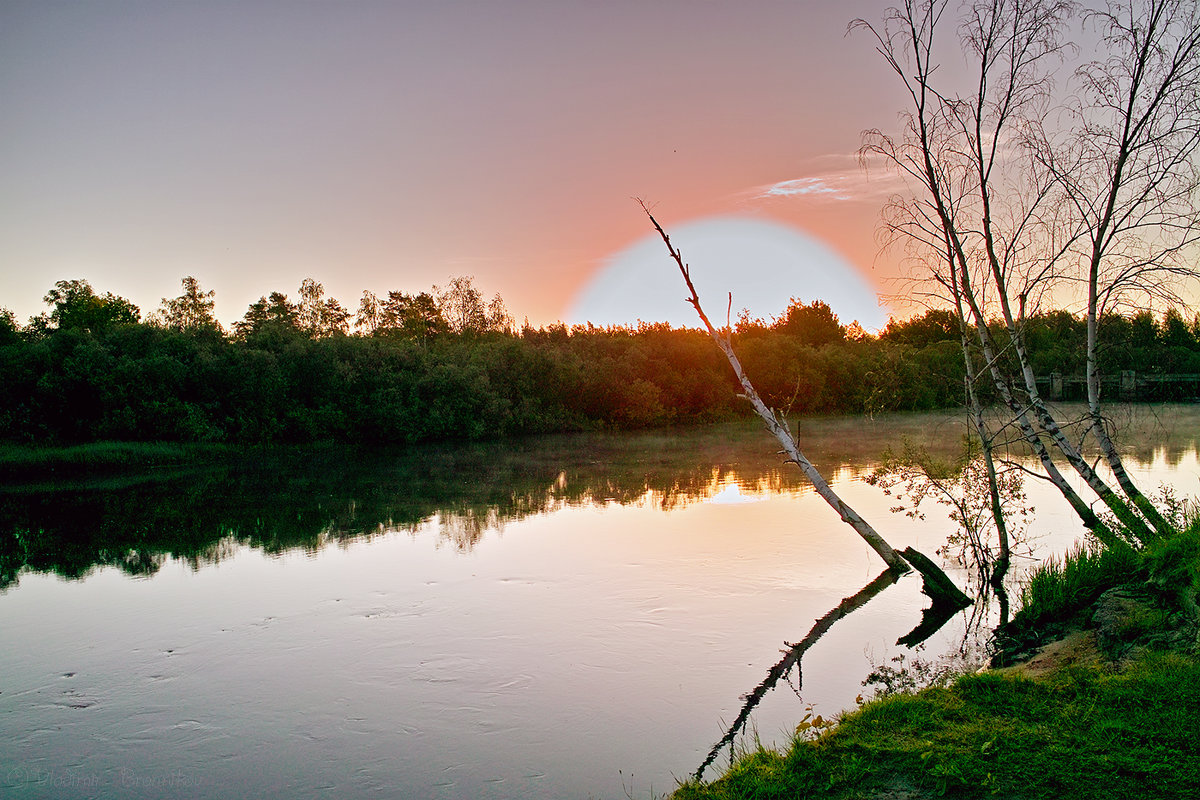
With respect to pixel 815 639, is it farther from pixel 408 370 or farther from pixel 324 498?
pixel 408 370

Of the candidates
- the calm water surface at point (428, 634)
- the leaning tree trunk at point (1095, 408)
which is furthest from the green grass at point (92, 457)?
the leaning tree trunk at point (1095, 408)

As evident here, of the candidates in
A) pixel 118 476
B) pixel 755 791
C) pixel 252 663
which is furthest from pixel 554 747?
pixel 118 476

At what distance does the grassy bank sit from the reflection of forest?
351 cm

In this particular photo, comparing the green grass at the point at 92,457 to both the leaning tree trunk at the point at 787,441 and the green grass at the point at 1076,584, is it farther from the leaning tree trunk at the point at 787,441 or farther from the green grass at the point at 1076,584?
the green grass at the point at 1076,584

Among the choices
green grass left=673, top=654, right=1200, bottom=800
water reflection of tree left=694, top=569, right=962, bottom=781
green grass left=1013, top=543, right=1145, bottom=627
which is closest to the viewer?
green grass left=673, top=654, right=1200, bottom=800

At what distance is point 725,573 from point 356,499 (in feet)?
37.8

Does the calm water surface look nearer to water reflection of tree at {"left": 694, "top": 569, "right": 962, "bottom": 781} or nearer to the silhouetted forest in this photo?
water reflection of tree at {"left": 694, "top": 569, "right": 962, "bottom": 781}

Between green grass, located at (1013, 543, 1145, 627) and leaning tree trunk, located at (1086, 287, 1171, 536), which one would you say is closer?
green grass, located at (1013, 543, 1145, 627)

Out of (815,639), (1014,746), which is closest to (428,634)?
(815,639)

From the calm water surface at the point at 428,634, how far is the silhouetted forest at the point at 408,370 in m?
3.56

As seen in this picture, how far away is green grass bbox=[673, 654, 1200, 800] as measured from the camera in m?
4.27

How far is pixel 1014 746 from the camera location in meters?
4.66

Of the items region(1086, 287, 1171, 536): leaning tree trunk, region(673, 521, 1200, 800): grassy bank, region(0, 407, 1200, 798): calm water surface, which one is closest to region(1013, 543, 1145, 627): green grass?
region(0, 407, 1200, 798): calm water surface

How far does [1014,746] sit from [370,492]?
18757mm
